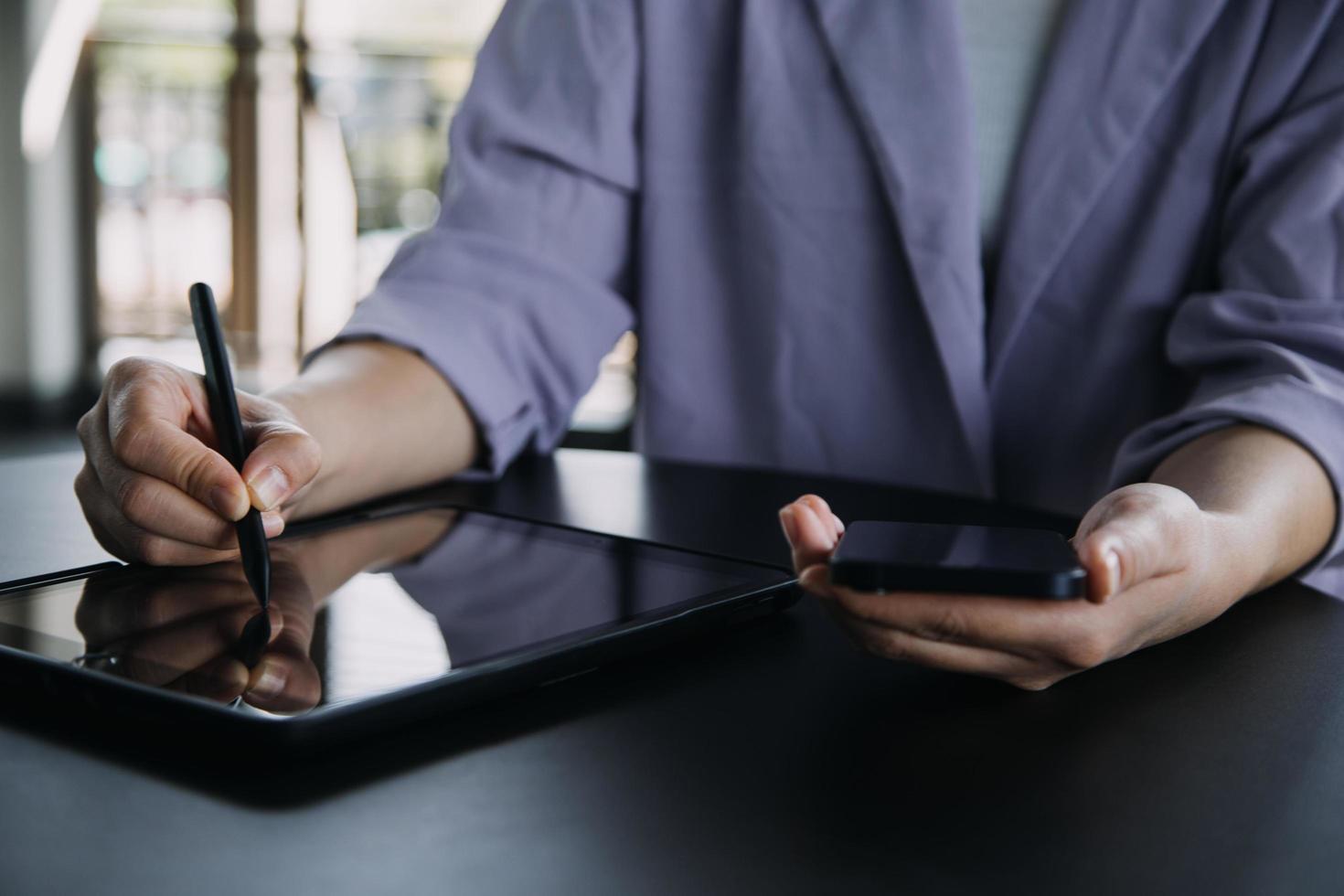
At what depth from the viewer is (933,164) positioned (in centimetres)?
80

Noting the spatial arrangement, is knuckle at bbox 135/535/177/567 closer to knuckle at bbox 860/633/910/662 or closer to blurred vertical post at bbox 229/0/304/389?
knuckle at bbox 860/633/910/662

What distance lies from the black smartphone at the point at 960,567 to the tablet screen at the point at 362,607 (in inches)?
3.4

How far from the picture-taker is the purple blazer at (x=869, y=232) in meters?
0.73

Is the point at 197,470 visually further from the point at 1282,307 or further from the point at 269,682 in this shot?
the point at 1282,307

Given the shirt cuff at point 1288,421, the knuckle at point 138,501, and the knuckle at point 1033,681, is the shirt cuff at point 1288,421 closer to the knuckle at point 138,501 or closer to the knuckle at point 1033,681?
the knuckle at point 1033,681

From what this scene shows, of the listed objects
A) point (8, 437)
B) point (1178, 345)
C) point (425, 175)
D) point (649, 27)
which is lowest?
point (8, 437)

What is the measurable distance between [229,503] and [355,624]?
0.08m

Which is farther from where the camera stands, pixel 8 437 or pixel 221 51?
pixel 221 51

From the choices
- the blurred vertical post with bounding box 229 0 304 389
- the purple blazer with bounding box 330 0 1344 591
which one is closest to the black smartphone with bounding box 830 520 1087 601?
the purple blazer with bounding box 330 0 1344 591

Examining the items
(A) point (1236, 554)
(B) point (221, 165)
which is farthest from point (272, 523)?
(B) point (221, 165)

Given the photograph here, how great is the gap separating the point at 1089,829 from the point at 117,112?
4.15 m

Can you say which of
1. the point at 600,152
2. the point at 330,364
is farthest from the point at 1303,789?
the point at 600,152

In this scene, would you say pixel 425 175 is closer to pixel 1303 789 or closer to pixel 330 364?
A: pixel 330 364

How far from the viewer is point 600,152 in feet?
2.79
